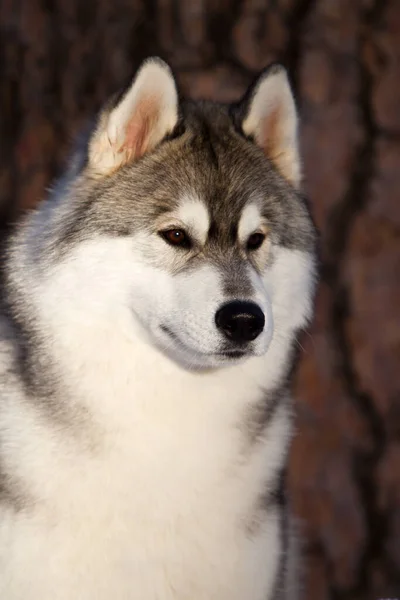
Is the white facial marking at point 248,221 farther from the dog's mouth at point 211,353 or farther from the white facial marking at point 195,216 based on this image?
→ the dog's mouth at point 211,353

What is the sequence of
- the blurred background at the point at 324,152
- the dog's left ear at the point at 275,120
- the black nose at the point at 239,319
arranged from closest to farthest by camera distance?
the black nose at the point at 239,319
the dog's left ear at the point at 275,120
the blurred background at the point at 324,152

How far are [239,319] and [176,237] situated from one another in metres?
0.23

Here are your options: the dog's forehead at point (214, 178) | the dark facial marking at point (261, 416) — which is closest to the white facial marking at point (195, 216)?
the dog's forehead at point (214, 178)

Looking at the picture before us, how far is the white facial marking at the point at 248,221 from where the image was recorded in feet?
4.98

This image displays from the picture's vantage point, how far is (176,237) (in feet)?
4.86

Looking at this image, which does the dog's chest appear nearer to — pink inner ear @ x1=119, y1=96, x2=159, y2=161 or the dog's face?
the dog's face

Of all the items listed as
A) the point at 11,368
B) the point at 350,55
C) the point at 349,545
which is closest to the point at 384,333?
the point at 349,545

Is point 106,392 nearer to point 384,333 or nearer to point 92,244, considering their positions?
point 92,244

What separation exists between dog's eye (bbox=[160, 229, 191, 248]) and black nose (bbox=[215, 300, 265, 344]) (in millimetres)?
187

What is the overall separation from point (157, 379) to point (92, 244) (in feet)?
0.94

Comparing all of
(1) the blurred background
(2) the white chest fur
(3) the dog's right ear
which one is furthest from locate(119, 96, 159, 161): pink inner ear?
(1) the blurred background

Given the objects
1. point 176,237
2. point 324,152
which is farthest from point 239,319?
point 324,152

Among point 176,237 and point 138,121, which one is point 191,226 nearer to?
point 176,237

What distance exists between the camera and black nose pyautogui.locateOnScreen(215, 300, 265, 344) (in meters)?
1.34
